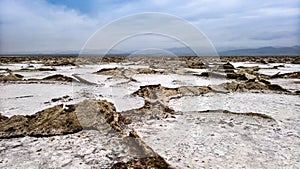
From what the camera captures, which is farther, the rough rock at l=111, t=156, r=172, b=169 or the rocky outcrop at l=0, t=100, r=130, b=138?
the rocky outcrop at l=0, t=100, r=130, b=138

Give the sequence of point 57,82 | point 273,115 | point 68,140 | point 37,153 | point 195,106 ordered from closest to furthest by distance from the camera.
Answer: point 37,153
point 68,140
point 273,115
point 195,106
point 57,82

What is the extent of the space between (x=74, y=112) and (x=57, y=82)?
23.0 ft

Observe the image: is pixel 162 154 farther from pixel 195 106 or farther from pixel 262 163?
pixel 195 106

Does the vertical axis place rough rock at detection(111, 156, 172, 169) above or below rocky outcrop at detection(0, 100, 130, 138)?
below

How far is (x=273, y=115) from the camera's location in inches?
246

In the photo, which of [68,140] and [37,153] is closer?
[37,153]

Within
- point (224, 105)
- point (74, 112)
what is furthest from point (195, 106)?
point (74, 112)

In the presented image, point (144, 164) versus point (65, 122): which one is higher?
point (65, 122)

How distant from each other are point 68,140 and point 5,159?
0.98 metres

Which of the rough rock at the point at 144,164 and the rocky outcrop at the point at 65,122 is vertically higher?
the rocky outcrop at the point at 65,122

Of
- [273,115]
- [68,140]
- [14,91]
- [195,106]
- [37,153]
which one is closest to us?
[37,153]

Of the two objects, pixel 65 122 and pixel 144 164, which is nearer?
pixel 144 164

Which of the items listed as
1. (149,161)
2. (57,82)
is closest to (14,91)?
(57,82)

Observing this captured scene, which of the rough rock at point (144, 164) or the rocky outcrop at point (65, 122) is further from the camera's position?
the rocky outcrop at point (65, 122)
